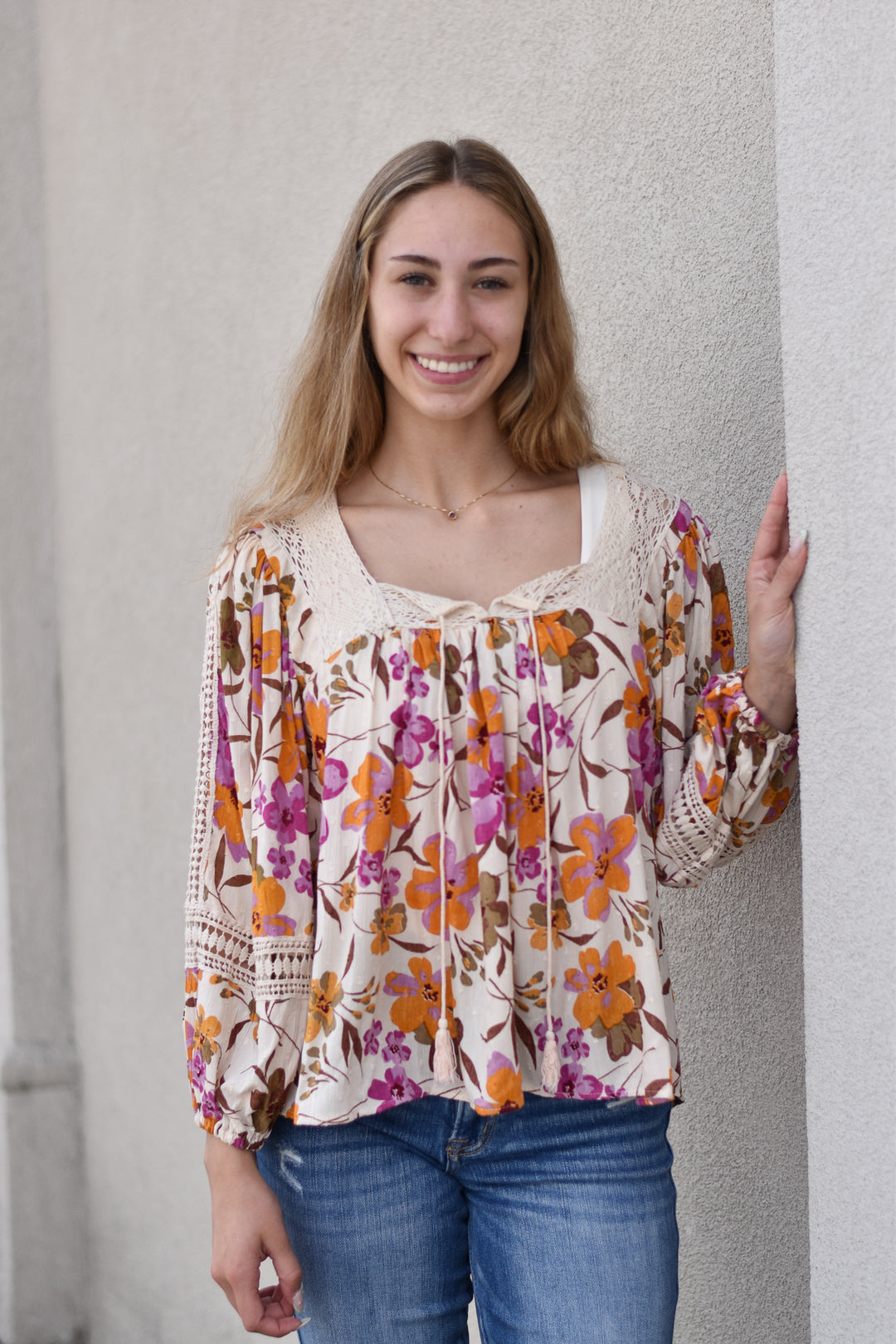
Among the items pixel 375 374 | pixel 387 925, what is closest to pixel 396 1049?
pixel 387 925

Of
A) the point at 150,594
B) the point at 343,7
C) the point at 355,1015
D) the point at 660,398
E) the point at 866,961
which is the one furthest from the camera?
the point at 150,594

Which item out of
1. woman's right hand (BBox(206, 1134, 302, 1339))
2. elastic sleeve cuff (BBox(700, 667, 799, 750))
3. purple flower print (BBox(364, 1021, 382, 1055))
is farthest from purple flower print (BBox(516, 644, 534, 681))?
woman's right hand (BBox(206, 1134, 302, 1339))

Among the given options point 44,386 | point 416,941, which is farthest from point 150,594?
point 416,941

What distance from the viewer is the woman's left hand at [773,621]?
1.46 meters

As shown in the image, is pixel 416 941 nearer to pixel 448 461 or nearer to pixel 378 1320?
pixel 378 1320

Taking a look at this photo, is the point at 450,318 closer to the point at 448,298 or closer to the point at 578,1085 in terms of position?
the point at 448,298

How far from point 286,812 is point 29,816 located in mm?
2262

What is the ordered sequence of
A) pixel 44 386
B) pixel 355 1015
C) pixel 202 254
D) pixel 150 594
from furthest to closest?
pixel 44 386
pixel 150 594
pixel 202 254
pixel 355 1015

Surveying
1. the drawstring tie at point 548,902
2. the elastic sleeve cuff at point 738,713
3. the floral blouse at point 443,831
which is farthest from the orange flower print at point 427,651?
the elastic sleeve cuff at point 738,713

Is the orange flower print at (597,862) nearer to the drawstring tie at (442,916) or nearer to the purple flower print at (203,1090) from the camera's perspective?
the drawstring tie at (442,916)

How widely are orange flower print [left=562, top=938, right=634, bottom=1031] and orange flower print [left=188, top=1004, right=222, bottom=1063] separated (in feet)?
1.33

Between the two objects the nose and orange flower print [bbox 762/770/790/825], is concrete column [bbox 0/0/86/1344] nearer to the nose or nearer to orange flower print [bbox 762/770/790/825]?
the nose

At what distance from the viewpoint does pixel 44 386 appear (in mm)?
3635

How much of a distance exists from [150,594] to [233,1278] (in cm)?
200
